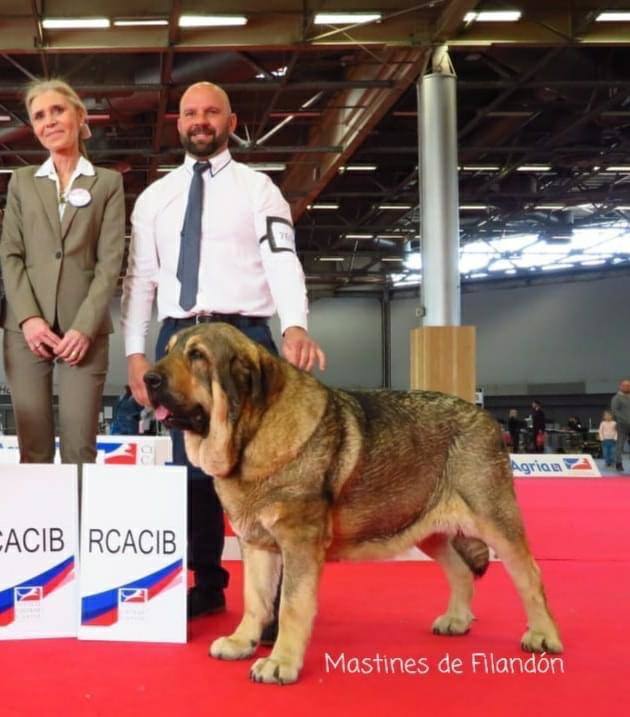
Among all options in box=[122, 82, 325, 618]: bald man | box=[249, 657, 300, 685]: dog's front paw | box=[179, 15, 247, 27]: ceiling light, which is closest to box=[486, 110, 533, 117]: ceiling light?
box=[179, 15, 247, 27]: ceiling light

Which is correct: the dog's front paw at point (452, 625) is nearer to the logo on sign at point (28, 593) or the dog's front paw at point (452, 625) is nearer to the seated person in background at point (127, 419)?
the logo on sign at point (28, 593)

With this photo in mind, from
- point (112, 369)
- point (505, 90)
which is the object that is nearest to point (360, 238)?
point (112, 369)

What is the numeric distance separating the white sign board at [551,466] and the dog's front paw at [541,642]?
8328mm

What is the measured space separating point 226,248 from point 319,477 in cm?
107

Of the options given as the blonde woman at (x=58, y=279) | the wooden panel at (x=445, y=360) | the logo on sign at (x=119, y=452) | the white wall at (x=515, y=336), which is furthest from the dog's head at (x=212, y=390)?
the white wall at (x=515, y=336)

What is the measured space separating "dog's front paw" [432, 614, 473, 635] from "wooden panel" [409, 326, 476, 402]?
19.8 ft

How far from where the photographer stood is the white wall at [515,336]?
26125 mm

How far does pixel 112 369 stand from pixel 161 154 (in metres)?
15.2

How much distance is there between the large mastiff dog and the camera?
99.0 inches

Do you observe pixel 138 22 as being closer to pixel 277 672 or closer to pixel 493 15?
pixel 493 15

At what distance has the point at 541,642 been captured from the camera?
2.84 meters

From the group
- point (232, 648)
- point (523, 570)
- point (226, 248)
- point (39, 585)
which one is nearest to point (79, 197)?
point (226, 248)

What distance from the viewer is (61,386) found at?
328 cm

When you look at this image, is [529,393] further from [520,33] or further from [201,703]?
[201,703]
